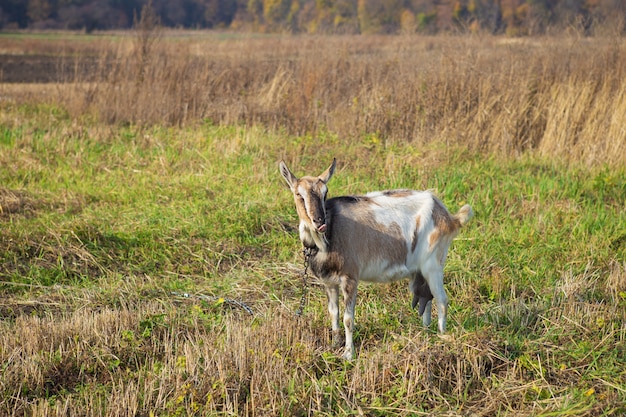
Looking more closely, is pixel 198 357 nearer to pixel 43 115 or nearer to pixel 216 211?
pixel 216 211

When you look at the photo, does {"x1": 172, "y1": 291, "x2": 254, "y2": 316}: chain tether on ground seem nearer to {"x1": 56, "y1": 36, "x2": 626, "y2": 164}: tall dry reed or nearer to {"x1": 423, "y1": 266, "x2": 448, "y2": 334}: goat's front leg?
{"x1": 423, "y1": 266, "x2": 448, "y2": 334}: goat's front leg

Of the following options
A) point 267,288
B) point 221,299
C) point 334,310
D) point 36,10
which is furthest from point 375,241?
point 36,10

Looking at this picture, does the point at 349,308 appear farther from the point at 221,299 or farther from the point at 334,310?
the point at 221,299

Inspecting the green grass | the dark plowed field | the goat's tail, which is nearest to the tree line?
the dark plowed field

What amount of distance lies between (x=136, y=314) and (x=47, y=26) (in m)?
42.9

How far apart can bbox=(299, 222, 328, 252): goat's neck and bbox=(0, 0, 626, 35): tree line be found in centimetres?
894

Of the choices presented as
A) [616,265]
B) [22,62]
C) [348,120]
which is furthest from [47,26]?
[616,265]

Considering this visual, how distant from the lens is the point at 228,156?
10305 mm

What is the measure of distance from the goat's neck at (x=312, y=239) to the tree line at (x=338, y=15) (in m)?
8.94

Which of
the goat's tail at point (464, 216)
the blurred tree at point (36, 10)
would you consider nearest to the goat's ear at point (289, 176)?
the goat's tail at point (464, 216)

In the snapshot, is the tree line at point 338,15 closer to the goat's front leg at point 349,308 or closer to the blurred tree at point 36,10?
the blurred tree at point 36,10

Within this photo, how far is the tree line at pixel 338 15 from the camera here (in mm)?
13664

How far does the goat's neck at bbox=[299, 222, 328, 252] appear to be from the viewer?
16.4 feet

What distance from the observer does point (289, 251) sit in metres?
7.43
